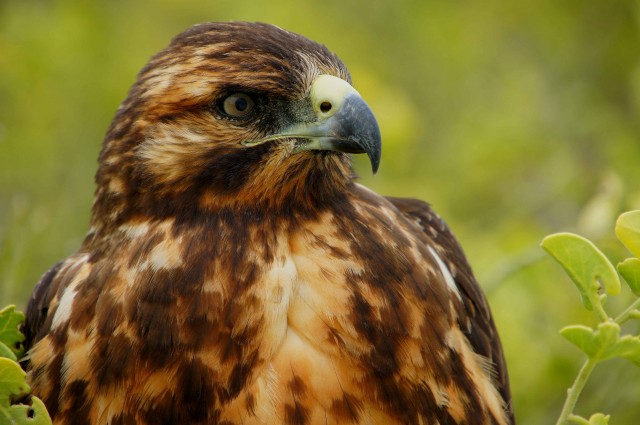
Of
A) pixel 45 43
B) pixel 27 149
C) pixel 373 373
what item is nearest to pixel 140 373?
pixel 373 373

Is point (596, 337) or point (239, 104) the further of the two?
point (239, 104)

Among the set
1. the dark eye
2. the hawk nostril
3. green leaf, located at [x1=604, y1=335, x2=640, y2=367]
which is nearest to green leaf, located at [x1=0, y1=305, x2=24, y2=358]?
the dark eye

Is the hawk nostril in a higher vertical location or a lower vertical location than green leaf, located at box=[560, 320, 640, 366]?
higher

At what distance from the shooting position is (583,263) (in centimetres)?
270

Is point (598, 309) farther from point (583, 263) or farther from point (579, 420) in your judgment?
point (579, 420)

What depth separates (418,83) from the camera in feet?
26.9

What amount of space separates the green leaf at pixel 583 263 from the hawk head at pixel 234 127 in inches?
36.7

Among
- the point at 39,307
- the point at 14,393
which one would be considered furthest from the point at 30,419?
the point at 39,307

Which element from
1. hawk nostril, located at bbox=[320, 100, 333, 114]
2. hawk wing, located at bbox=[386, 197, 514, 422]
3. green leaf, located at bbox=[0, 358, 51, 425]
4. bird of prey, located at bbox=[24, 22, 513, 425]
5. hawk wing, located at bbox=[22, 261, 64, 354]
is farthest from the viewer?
hawk wing, located at bbox=[386, 197, 514, 422]

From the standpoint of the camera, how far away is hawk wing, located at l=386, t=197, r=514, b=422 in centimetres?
402

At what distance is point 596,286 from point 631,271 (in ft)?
0.28

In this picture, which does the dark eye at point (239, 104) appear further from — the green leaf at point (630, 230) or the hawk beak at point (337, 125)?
the green leaf at point (630, 230)

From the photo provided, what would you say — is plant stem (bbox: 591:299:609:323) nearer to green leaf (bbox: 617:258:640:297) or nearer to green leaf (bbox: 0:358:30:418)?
green leaf (bbox: 617:258:640:297)

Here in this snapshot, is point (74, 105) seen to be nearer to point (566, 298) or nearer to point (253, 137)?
point (566, 298)
